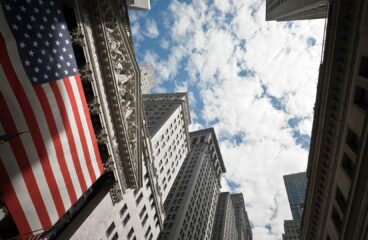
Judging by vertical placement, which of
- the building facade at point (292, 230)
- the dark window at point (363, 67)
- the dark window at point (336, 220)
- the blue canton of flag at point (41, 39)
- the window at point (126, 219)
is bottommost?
the building facade at point (292, 230)

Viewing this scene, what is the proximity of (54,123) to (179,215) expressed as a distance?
6959 cm

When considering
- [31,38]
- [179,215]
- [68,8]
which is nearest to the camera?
[31,38]

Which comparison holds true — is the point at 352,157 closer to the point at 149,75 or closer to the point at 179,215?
the point at 179,215

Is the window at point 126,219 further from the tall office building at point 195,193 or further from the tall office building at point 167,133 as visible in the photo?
the tall office building at point 195,193

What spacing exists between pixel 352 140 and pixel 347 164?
94.8 inches

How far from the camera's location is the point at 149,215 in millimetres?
46531

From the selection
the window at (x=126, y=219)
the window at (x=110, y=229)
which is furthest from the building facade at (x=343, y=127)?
the window at (x=126, y=219)

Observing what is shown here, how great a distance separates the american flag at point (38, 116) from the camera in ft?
59.9

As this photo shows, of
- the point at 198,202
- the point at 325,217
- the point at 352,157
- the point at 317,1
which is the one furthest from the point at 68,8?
the point at 198,202

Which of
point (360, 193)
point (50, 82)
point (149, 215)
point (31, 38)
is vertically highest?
point (31, 38)

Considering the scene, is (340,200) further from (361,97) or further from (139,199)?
(139,199)

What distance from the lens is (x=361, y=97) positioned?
21297mm

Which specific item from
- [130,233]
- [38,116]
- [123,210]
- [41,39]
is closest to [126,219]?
[123,210]

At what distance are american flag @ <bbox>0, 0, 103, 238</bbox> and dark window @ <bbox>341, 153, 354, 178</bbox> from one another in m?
21.5
